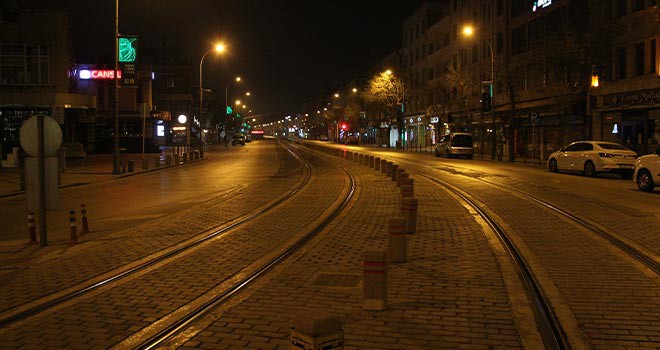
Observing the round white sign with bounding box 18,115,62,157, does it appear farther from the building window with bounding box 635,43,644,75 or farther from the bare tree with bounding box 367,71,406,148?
the bare tree with bounding box 367,71,406,148

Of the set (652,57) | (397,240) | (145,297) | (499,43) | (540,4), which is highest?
(540,4)

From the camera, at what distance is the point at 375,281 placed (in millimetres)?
6516

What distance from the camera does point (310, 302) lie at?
272 inches

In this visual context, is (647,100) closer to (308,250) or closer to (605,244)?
(605,244)

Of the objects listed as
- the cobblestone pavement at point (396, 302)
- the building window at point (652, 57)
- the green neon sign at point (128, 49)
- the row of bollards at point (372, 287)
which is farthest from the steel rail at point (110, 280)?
the building window at point (652, 57)


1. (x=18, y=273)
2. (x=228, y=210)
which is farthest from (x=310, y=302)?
(x=228, y=210)

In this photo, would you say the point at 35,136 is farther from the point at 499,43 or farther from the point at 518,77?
the point at 499,43

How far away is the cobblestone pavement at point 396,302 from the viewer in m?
5.64

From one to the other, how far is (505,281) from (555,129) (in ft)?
134

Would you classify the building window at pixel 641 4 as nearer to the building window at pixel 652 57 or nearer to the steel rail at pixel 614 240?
the building window at pixel 652 57

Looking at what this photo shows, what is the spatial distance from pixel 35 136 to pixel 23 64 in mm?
32163

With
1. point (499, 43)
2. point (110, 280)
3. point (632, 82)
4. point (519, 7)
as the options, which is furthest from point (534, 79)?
point (110, 280)

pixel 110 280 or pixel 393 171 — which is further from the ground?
pixel 393 171

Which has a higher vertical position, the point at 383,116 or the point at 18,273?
the point at 383,116
